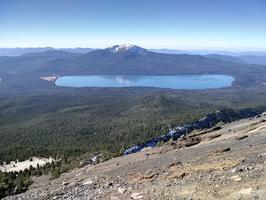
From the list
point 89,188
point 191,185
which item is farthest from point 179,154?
point 191,185

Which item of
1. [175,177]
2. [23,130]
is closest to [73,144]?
[23,130]

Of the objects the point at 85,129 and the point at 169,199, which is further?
the point at 85,129

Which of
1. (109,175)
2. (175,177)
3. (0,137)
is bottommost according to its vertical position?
(0,137)

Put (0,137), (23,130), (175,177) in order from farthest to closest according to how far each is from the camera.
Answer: (23,130) < (0,137) < (175,177)

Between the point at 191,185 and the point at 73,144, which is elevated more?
the point at 191,185

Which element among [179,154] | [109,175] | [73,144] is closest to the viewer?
[109,175]

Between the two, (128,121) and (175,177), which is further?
(128,121)

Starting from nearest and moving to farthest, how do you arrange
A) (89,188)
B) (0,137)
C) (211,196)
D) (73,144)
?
(211,196), (89,188), (73,144), (0,137)

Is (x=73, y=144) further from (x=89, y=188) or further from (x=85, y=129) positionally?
(x=89, y=188)

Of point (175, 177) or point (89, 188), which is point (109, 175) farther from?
point (175, 177)
